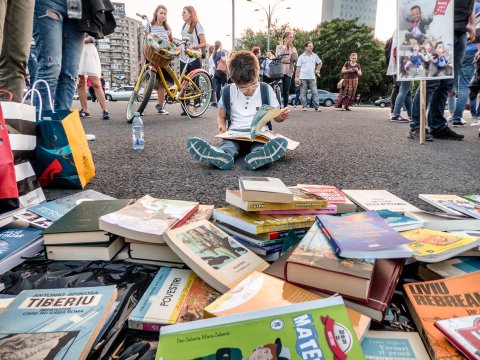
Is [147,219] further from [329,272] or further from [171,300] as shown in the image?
[329,272]

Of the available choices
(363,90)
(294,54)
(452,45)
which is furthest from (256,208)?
(363,90)

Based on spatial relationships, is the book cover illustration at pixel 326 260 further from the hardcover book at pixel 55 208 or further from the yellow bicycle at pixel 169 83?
the yellow bicycle at pixel 169 83

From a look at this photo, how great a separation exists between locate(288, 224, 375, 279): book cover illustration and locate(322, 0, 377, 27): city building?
82.5 metres

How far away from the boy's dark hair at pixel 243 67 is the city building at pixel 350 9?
80.3 metres

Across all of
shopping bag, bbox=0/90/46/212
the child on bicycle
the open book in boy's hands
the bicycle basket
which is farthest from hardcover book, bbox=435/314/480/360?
the bicycle basket

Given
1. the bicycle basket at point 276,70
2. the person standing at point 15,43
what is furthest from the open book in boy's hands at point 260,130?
the bicycle basket at point 276,70

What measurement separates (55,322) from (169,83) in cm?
485

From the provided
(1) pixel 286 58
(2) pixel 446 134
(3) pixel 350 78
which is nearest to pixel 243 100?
(2) pixel 446 134

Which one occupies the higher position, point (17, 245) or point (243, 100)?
point (243, 100)

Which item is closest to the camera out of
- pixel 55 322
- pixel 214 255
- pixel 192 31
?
pixel 55 322

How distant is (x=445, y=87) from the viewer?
12.0 ft

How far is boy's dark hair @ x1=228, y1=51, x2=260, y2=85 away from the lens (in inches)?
113

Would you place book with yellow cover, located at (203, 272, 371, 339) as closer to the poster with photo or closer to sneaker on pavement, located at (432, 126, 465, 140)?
the poster with photo

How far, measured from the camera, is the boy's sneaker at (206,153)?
7.68 feet
